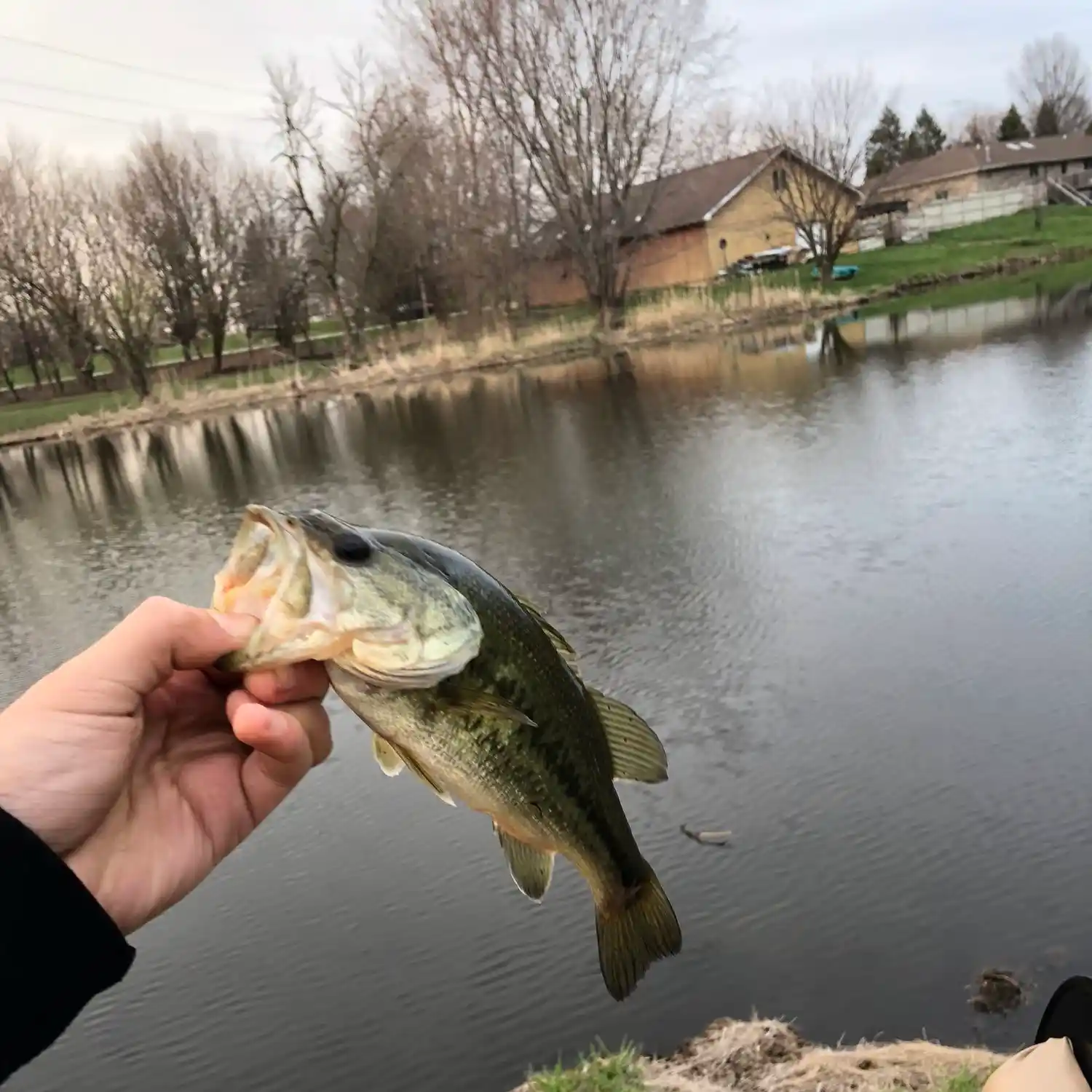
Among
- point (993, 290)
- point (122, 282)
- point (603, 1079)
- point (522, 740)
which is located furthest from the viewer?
point (122, 282)

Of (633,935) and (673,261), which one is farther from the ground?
(673,261)

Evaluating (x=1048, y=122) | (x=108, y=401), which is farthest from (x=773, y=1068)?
(x=1048, y=122)

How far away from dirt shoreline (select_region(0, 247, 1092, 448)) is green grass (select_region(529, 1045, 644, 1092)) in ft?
104

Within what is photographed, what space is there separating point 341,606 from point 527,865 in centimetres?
88

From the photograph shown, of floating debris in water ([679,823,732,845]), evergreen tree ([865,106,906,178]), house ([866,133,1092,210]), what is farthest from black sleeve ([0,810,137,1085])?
evergreen tree ([865,106,906,178])

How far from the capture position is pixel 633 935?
2.42 meters

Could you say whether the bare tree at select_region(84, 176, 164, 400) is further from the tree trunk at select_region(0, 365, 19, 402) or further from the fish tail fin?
the fish tail fin

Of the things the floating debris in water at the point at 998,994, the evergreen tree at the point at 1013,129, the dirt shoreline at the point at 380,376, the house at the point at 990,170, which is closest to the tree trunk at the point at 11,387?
the dirt shoreline at the point at 380,376

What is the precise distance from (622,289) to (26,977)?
40772 mm

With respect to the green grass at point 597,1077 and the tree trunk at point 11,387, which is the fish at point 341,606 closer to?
the green grass at point 597,1077

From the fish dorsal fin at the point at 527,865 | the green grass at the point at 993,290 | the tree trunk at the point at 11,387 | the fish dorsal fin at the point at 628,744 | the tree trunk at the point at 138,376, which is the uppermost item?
the tree trunk at the point at 11,387

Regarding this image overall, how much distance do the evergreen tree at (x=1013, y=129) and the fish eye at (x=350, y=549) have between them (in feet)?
318

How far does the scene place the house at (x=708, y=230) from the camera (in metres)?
52.1

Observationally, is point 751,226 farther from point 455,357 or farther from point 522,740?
point 522,740
